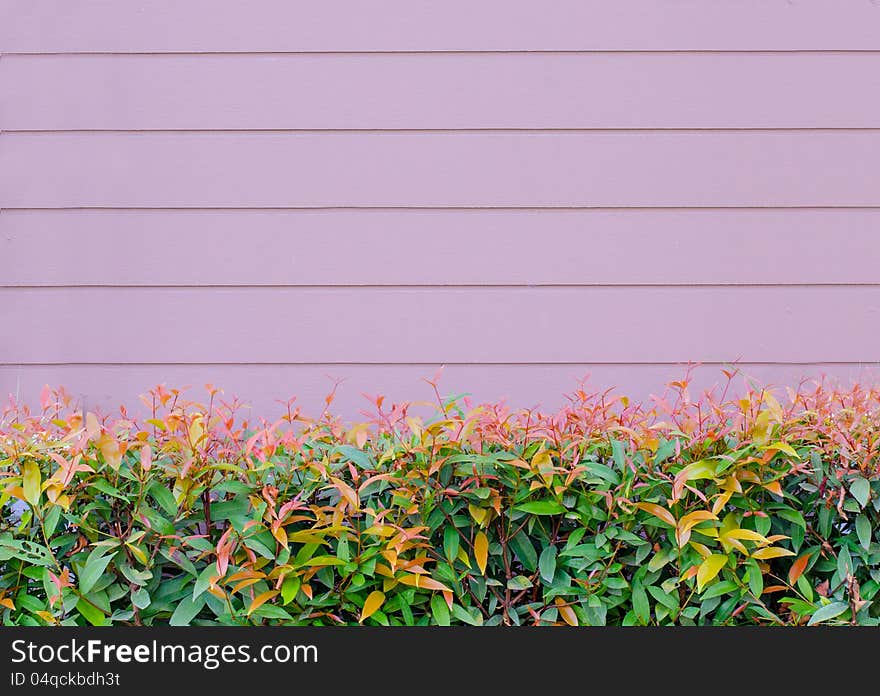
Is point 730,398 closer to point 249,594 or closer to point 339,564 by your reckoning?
point 339,564

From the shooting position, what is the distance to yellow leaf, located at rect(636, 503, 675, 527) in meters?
1.84

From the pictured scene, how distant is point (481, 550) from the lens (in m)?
1.90

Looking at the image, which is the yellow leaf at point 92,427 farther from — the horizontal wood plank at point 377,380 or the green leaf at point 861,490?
the green leaf at point 861,490

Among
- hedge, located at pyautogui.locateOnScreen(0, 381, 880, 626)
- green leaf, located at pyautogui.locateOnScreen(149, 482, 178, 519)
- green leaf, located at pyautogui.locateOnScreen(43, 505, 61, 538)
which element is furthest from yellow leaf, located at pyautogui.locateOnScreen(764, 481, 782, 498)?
green leaf, located at pyautogui.locateOnScreen(43, 505, 61, 538)

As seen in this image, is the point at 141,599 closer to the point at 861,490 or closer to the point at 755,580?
the point at 755,580

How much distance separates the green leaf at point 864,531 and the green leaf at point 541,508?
73cm

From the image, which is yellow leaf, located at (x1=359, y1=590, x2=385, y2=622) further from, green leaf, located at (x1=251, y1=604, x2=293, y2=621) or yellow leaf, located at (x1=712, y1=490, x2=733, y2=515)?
yellow leaf, located at (x1=712, y1=490, x2=733, y2=515)

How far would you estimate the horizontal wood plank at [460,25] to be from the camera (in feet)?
8.00

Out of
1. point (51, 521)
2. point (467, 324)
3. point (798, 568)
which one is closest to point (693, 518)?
point (798, 568)

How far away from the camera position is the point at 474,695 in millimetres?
1941

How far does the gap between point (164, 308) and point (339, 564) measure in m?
1.09

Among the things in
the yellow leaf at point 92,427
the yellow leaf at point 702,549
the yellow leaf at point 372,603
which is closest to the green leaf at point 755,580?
the yellow leaf at point 702,549

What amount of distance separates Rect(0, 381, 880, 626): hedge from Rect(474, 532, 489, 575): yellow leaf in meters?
0.04

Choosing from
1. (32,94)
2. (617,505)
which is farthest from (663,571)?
(32,94)
